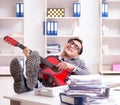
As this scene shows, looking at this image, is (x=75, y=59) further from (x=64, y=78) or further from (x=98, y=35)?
(x=98, y=35)

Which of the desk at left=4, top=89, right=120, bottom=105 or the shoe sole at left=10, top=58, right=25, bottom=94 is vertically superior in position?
the shoe sole at left=10, top=58, right=25, bottom=94

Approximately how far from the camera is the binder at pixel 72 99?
1922mm

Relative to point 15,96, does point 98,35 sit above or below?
above

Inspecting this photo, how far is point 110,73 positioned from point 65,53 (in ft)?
8.95

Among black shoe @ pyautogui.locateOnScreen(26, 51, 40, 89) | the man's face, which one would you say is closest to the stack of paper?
black shoe @ pyautogui.locateOnScreen(26, 51, 40, 89)

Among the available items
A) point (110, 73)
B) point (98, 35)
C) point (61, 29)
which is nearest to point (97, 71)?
point (110, 73)

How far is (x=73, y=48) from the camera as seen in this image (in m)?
3.29

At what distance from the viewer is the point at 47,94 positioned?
229 centimetres

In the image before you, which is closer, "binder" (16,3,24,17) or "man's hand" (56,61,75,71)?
"man's hand" (56,61,75,71)

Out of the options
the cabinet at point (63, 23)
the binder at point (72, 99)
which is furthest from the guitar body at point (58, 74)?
the cabinet at point (63, 23)

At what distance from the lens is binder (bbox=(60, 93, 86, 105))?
1.92 m

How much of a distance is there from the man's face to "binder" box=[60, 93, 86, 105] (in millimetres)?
1266

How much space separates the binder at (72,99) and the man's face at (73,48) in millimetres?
1266

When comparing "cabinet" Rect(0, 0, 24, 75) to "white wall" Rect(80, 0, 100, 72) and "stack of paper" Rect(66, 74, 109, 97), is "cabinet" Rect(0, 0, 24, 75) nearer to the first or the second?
"white wall" Rect(80, 0, 100, 72)
